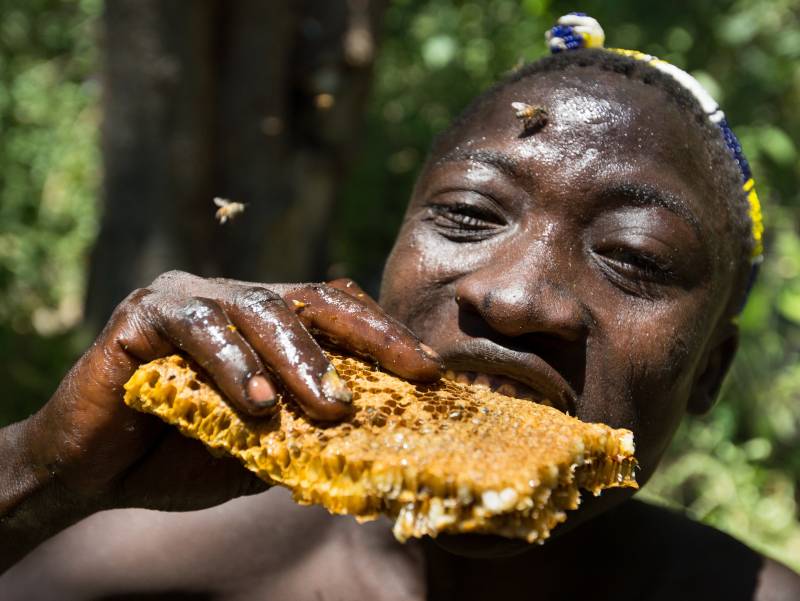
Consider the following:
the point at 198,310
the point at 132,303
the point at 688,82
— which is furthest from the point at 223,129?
the point at 198,310

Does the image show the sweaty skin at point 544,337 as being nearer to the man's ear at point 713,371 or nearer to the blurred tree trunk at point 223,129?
the man's ear at point 713,371

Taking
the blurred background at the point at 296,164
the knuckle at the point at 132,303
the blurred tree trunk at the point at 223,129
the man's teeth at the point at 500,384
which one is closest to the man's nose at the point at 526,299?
the man's teeth at the point at 500,384

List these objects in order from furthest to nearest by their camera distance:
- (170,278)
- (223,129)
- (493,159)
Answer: (223,129) → (493,159) → (170,278)

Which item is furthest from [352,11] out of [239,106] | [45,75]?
[45,75]

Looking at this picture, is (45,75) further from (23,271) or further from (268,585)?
(268,585)

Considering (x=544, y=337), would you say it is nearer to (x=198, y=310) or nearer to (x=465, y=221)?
(x=465, y=221)

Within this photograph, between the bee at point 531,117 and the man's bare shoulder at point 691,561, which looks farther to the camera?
the man's bare shoulder at point 691,561
